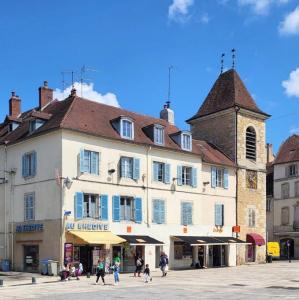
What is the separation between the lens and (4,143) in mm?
34031

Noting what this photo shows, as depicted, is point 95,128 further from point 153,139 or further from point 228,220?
point 228,220

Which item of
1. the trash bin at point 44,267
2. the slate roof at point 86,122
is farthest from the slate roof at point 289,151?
the trash bin at point 44,267

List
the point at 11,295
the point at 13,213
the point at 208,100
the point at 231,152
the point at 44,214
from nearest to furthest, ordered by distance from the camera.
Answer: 1. the point at 11,295
2. the point at 44,214
3. the point at 13,213
4. the point at 231,152
5. the point at 208,100

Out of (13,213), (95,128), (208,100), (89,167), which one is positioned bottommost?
(13,213)

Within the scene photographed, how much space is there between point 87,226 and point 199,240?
8951mm

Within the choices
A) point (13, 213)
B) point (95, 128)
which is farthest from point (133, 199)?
point (13, 213)

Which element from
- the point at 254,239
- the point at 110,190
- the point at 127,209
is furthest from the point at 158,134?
the point at 254,239

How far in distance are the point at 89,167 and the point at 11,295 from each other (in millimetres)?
11974

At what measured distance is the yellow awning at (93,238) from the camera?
96.7 ft

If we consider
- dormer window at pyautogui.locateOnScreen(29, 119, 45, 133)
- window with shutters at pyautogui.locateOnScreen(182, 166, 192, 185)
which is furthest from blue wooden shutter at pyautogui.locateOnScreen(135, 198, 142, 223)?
dormer window at pyautogui.locateOnScreen(29, 119, 45, 133)

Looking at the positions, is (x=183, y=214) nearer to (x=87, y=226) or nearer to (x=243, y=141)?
(x=87, y=226)

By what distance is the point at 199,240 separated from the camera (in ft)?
119

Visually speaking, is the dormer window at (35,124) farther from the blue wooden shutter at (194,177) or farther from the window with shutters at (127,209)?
the blue wooden shutter at (194,177)

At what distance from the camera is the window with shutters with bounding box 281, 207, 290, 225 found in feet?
192
